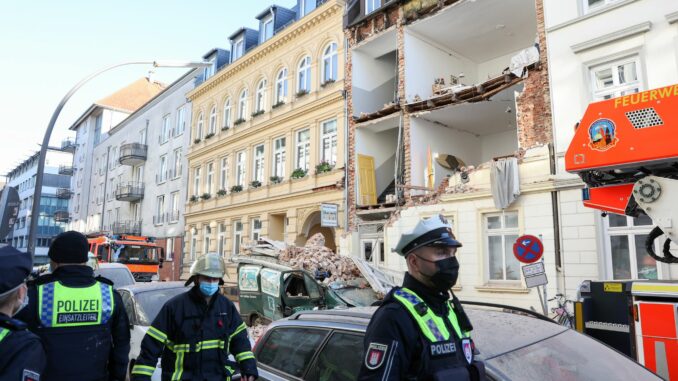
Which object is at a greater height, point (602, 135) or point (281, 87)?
point (281, 87)

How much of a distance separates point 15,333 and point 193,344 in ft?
5.14

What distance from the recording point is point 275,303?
11.1 meters

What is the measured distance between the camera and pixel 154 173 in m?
34.8

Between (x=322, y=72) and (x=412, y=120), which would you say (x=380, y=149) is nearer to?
(x=412, y=120)

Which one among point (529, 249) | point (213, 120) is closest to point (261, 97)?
point (213, 120)

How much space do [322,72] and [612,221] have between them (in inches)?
517

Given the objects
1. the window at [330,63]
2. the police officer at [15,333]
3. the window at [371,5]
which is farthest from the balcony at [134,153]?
the police officer at [15,333]

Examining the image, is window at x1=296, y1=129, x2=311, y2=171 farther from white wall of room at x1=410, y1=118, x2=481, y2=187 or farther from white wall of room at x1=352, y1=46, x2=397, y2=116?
white wall of room at x1=410, y1=118, x2=481, y2=187

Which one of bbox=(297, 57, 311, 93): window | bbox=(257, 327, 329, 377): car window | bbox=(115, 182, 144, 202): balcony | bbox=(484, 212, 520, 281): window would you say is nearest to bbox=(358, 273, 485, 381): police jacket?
bbox=(257, 327, 329, 377): car window

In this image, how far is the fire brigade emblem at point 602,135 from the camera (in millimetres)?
4984

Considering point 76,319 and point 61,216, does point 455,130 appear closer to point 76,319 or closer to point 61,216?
point 76,319

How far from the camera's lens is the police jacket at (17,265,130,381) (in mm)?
3133

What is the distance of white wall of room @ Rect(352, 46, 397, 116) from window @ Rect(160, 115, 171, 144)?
63.3ft

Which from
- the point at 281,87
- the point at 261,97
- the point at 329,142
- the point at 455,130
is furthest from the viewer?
the point at 261,97
